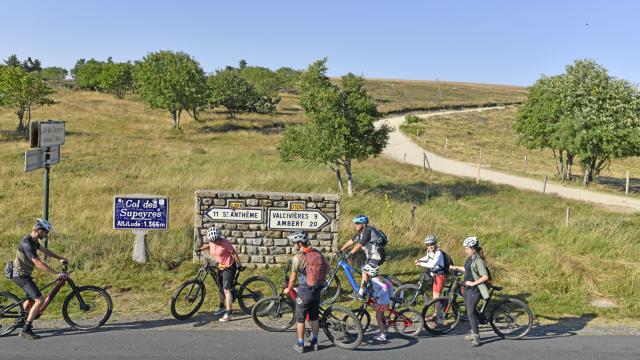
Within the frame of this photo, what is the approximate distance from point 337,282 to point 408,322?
7.26 ft

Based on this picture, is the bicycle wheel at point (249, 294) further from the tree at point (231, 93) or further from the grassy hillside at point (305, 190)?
the tree at point (231, 93)

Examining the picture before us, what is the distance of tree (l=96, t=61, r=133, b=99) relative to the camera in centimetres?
7194

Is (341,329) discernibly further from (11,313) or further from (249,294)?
(11,313)

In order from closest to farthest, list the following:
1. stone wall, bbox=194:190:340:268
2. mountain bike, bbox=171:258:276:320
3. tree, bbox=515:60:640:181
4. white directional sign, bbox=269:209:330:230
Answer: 1. mountain bike, bbox=171:258:276:320
2. stone wall, bbox=194:190:340:268
3. white directional sign, bbox=269:209:330:230
4. tree, bbox=515:60:640:181

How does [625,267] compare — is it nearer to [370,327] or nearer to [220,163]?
[370,327]

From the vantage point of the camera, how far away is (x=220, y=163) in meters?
28.5

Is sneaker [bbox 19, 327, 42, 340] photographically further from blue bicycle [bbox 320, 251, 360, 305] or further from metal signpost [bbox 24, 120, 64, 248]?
blue bicycle [bbox 320, 251, 360, 305]

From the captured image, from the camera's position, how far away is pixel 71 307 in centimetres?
900

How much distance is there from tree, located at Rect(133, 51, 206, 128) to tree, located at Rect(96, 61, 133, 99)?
2361 cm

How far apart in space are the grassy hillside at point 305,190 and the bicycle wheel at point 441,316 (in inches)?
89.4

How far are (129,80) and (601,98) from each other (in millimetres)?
62297

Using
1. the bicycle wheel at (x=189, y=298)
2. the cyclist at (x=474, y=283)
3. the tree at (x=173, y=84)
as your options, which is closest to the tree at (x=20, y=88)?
the tree at (x=173, y=84)

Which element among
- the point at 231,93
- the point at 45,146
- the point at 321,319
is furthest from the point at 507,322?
the point at 231,93

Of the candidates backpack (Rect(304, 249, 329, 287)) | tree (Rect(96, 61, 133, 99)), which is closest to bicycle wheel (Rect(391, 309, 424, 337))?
backpack (Rect(304, 249, 329, 287))
